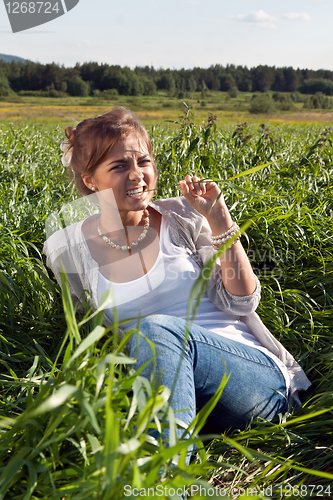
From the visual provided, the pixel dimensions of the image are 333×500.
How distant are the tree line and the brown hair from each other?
24.8 metres

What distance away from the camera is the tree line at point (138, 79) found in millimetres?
39469

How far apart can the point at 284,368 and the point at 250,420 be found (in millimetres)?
230

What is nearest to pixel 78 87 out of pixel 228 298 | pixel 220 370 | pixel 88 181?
pixel 88 181

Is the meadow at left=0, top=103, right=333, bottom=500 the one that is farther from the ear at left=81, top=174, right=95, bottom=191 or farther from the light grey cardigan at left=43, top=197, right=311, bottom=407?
the ear at left=81, top=174, right=95, bottom=191

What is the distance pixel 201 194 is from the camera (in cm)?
147

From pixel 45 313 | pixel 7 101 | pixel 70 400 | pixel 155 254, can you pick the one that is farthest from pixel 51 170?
pixel 7 101

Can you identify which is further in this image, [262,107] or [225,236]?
[262,107]

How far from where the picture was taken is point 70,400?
2.61 feet

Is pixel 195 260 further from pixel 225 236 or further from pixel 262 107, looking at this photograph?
pixel 262 107

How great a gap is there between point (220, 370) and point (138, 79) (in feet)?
167

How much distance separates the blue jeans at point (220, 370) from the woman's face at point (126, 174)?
0.55 meters

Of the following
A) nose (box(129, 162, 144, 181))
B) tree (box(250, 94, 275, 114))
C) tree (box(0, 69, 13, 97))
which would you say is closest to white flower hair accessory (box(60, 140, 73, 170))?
nose (box(129, 162, 144, 181))

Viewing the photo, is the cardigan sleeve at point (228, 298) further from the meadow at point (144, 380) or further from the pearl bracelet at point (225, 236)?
the meadow at point (144, 380)

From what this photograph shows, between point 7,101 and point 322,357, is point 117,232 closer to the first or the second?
point 322,357
